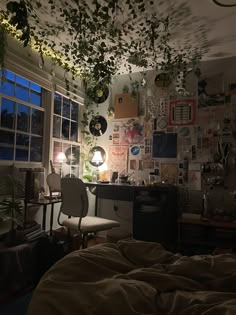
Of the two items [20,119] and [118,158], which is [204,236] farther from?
[20,119]

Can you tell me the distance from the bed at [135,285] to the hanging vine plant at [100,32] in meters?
1.66

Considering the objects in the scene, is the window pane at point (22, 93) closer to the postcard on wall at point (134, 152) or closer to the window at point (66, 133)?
the window at point (66, 133)

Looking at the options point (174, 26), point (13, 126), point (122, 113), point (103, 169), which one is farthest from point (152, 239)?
point (174, 26)

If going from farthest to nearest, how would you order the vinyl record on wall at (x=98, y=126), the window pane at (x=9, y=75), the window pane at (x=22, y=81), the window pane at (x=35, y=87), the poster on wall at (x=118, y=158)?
the vinyl record on wall at (x=98, y=126) < the poster on wall at (x=118, y=158) < the window pane at (x=35, y=87) < the window pane at (x=22, y=81) < the window pane at (x=9, y=75)

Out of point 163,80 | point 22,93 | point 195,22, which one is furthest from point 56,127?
point 195,22

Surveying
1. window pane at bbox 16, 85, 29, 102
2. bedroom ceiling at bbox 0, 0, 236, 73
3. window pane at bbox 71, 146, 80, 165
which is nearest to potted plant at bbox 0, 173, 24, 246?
window pane at bbox 16, 85, 29, 102

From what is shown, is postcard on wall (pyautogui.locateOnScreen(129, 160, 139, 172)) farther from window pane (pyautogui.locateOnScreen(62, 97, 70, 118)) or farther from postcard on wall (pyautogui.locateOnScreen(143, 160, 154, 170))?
window pane (pyautogui.locateOnScreen(62, 97, 70, 118))

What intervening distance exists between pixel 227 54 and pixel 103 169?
2478 mm

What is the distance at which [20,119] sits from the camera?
3062 millimetres

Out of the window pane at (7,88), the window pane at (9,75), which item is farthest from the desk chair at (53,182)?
the window pane at (9,75)

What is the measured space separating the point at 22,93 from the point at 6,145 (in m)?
0.72

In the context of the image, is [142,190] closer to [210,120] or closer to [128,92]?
[210,120]

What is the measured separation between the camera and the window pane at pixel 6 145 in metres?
2.81

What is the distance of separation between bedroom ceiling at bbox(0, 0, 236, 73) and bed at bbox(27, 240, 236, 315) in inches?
84.9
